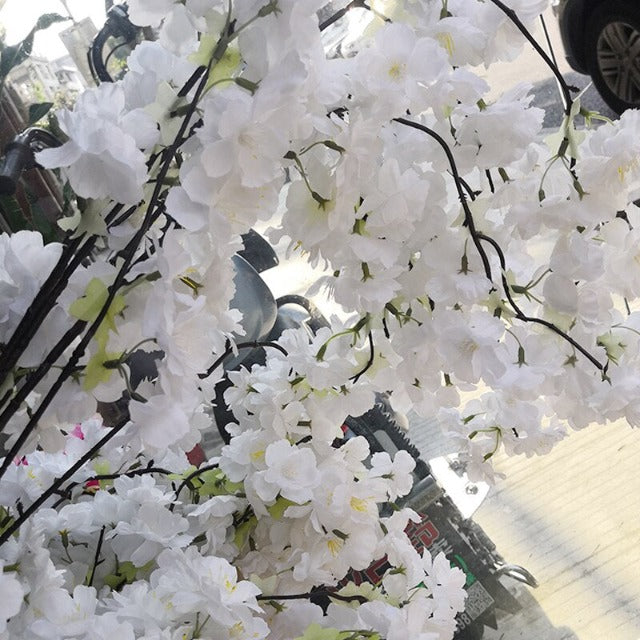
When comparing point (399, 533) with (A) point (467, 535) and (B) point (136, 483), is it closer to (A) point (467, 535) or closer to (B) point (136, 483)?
(B) point (136, 483)

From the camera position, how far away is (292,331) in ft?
2.12

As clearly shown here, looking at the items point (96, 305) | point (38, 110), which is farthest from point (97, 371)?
point (38, 110)

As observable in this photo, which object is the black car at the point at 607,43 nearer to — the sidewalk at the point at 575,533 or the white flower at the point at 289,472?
the sidewalk at the point at 575,533

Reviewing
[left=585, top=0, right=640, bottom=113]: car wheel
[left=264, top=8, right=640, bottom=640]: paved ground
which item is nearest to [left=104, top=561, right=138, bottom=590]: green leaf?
[left=264, top=8, right=640, bottom=640]: paved ground

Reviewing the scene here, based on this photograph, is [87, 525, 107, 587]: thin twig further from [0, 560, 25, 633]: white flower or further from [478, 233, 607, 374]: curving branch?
[478, 233, 607, 374]: curving branch

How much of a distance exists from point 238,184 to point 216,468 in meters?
0.32

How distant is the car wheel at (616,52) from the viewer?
2.82m

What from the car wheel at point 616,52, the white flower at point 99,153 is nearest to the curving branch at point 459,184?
the white flower at point 99,153

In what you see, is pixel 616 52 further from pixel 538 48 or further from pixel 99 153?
pixel 99 153

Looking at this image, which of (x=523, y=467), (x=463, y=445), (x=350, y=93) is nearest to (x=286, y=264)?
(x=523, y=467)

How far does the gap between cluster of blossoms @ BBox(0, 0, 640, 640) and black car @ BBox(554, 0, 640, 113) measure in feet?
8.41

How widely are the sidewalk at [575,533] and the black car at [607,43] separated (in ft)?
4.73

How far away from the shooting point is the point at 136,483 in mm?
638

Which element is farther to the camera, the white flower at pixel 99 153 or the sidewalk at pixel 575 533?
the sidewalk at pixel 575 533
